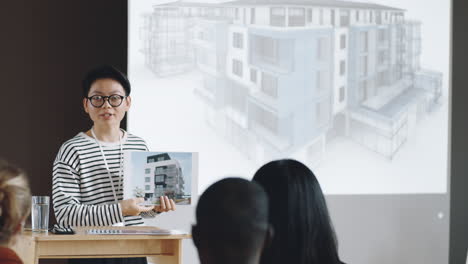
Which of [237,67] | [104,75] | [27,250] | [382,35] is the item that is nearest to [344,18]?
[382,35]

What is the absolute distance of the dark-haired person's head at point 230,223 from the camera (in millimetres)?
1025

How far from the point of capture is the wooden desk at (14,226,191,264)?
2.40 m

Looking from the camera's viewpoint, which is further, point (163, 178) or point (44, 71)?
point (44, 71)

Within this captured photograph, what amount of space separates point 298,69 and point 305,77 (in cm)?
7

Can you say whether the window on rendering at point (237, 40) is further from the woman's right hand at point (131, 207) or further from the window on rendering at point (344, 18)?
the woman's right hand at point (131, 207)

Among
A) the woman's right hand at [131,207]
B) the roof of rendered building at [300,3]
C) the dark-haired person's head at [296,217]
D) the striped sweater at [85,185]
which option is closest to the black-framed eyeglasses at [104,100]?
the striped sweater at [85,185]

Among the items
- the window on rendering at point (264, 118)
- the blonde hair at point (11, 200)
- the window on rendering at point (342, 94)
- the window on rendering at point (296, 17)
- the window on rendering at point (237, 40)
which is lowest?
the window on rendering at point (264, 118)

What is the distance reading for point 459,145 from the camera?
4.95 metres

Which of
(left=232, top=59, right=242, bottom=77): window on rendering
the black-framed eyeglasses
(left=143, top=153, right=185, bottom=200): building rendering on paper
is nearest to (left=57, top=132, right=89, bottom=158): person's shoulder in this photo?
the black-framed eyeglasses

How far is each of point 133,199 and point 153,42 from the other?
1.75 meters

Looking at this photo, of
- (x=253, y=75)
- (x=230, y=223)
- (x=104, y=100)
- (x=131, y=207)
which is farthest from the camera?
(x=253, y=75)

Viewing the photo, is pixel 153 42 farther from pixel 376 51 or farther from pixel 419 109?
pixel 419 109

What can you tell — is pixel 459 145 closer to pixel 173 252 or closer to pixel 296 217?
pixel 173 252

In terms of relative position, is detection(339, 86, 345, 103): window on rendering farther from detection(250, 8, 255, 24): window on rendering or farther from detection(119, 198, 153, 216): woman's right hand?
detection(119, 198, 153, 216): woman's right hand
